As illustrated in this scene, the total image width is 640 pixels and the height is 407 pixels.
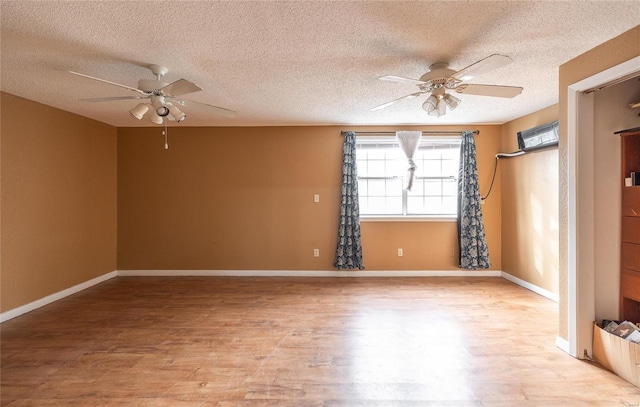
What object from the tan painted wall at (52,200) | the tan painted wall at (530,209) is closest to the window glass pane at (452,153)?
the tan painted wall at (530,209)

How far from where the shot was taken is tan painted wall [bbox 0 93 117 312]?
3.25 m

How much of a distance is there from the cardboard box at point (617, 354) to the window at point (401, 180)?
273 cm

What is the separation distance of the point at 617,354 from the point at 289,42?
3.20 m

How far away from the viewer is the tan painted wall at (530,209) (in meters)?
3.75

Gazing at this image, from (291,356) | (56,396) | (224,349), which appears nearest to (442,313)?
(291,356)

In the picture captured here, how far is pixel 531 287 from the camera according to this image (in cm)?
409

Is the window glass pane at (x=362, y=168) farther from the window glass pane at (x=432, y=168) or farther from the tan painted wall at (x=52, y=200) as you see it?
the tan painted wall at (x=52, y=200)

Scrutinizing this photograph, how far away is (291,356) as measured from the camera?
244 cm

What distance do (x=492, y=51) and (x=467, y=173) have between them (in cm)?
260

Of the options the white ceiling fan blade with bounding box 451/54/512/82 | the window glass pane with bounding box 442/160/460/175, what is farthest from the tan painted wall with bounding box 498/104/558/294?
the white ceiling fan blade with bounding box 451/54/512/82

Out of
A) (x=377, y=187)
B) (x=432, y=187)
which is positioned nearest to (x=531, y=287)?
(x=432, y=187)

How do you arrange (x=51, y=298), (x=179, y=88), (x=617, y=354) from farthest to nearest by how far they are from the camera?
(x=51, y=298)
(x=179, y=88)
(x=617, y=354)

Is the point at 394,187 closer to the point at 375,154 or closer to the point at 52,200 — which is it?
the point at 375,154

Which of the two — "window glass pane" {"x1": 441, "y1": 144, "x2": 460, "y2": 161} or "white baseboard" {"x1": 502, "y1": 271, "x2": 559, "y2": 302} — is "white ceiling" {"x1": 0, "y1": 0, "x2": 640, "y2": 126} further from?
"white baseboard" {"x1": 502, "y1": 271, "x2": 559, "y2": 302}
